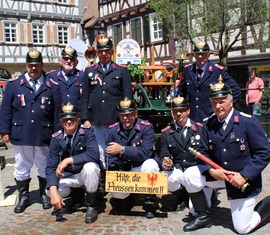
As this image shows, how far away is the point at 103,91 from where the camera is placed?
17.1 feet

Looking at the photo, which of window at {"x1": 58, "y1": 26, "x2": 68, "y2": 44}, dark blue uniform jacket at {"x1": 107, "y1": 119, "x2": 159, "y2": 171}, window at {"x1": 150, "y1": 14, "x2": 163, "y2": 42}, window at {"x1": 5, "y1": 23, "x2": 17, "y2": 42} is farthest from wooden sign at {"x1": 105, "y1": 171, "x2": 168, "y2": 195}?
window at {"x1": 58, "y1": 26, "x2": 68, "y2": 44}

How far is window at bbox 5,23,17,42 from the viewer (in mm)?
26239

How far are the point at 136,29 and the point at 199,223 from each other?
65.0 feet

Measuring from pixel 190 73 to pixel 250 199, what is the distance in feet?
6.18

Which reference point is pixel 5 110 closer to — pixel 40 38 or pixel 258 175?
pixel 258 175

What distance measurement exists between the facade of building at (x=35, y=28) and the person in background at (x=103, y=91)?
72.3 feet

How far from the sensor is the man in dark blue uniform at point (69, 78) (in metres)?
5.27

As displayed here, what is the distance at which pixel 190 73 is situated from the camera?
5.12m

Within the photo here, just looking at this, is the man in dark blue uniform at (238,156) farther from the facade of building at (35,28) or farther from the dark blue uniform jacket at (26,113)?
the facade of building at (35,28)

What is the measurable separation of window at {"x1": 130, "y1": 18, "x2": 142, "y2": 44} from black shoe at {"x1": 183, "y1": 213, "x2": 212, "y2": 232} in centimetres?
1912

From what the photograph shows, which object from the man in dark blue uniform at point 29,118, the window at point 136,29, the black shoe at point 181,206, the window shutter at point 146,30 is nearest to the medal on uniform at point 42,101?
the man in dark blue uniform at point 29,118

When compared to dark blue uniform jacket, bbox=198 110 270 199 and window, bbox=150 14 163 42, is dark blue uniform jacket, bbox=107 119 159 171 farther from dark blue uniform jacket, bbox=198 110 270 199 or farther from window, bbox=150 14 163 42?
window, bbox=150 14 163 42

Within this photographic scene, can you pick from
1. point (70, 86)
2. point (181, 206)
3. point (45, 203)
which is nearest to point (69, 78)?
point (70, 86)

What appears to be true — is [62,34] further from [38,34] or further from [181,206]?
[181,206]
